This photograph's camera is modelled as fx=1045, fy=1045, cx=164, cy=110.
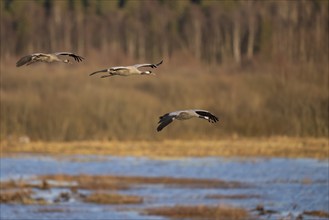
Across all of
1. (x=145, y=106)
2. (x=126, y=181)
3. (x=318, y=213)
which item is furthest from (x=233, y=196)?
(x=145, y=106)

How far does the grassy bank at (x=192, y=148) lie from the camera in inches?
1515

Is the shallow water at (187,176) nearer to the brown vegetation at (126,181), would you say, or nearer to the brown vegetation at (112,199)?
the brown vegetation at (112,199)

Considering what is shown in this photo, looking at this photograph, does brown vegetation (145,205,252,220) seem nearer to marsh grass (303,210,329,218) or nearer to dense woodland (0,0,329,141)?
marsh grass (303,210,329,218)

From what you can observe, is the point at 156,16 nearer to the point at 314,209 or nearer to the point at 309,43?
the point at 309,43

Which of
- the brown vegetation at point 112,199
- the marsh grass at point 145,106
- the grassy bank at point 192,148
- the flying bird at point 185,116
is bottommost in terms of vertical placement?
the flying bird at point 185,116

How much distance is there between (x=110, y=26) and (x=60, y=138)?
3654 cm

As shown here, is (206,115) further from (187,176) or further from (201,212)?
(187,176)

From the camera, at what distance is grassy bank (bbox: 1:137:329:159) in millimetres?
38469

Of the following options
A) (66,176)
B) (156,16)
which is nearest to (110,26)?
(156,16)

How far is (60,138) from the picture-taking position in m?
42.2

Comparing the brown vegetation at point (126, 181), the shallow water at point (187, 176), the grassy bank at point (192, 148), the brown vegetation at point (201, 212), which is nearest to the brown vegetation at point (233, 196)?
the shallow water at point (187, 176)

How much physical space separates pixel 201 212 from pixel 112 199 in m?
3.20

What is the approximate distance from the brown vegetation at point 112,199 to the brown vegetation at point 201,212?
1610 mm

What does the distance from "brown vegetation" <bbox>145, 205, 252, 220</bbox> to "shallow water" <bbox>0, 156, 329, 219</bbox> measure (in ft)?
1.96
